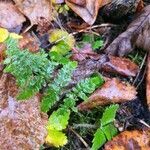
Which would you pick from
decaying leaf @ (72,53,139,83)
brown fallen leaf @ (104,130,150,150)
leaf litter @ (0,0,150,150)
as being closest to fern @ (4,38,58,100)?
leaf litter @ (0,0,150,150)

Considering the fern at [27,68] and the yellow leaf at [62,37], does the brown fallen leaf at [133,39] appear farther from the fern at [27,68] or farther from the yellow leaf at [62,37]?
the fern at [27,68]

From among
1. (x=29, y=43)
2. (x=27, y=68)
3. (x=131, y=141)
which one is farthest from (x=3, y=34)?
(x=131, y=141)

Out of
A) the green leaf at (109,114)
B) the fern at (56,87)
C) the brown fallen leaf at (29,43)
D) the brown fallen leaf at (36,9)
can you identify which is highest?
the brown fallen leaf at (36,9)

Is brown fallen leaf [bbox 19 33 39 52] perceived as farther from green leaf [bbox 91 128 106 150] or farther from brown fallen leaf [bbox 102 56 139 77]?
green leaf [bbox 91 128 106 150]

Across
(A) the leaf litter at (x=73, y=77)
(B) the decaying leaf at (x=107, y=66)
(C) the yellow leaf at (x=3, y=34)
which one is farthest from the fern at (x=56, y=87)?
(C) the yellow leaf at (x=3, y=34)

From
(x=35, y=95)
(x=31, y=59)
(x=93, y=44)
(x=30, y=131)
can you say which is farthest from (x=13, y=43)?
(x=93, y=44)

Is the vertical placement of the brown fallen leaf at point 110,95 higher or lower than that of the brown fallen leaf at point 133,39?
lower
